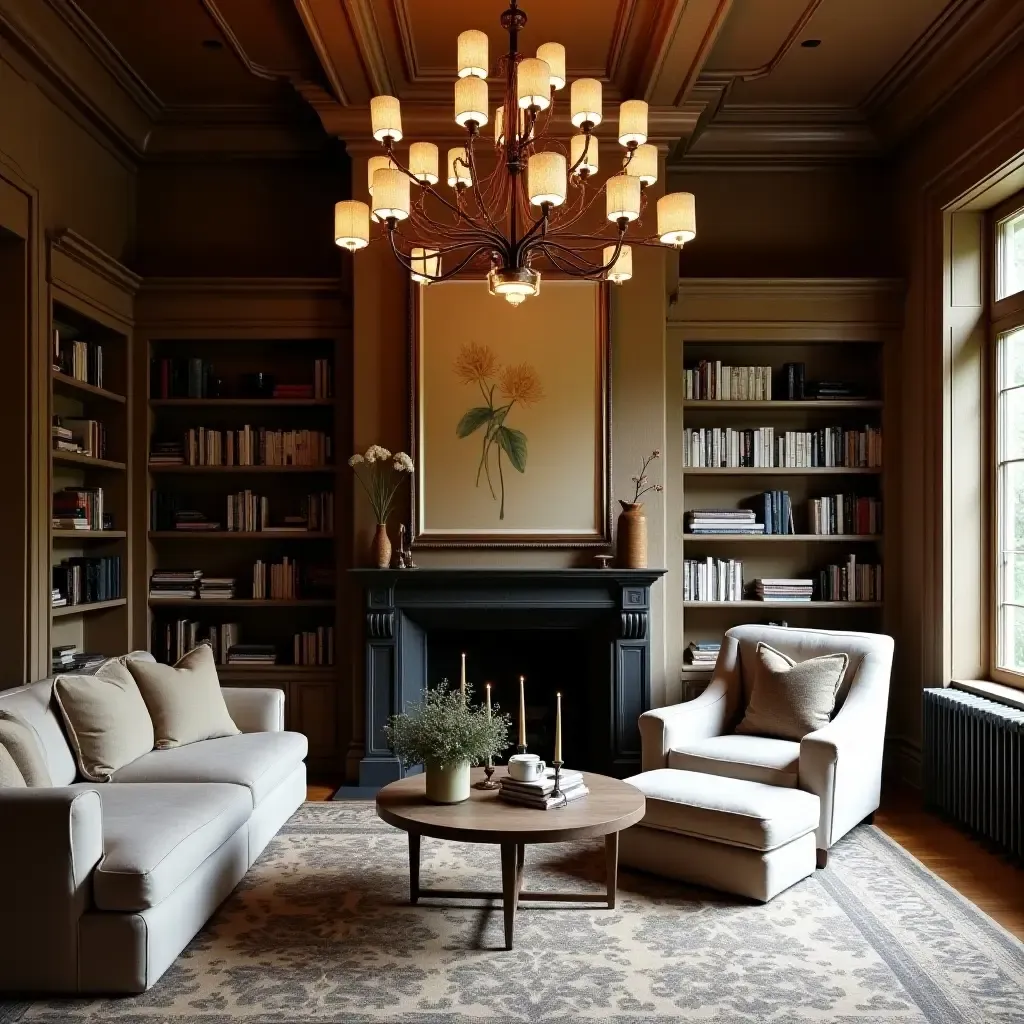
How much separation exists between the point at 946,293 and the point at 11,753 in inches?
183

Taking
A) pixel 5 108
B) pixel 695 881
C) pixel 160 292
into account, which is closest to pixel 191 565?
pixel 160 292

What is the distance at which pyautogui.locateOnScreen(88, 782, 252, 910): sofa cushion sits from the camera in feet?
9.30

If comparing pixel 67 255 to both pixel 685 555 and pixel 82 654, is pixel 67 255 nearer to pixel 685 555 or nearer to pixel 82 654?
pixel 82 654

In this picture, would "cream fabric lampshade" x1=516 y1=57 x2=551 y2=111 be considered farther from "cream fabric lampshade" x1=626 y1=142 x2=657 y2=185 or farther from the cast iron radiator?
the cast iron radiator

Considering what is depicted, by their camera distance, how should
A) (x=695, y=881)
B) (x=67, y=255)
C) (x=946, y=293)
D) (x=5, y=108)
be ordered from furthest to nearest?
(x=946, y=293), (x=67, y=255), (x=5, y=108), (x=695, y=881)

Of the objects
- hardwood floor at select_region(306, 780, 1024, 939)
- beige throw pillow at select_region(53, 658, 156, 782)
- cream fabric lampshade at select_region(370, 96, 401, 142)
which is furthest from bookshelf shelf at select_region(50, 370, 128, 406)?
hardwood floor at select_region(306, 780, 1024, 939)

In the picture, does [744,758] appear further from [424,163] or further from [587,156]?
[424,163]

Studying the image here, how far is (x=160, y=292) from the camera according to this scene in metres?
5.59

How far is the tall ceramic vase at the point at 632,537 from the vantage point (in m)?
5.20

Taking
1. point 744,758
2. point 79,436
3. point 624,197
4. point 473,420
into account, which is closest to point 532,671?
point 473,420

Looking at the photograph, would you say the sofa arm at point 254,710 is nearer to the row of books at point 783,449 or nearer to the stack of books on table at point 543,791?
the stack of books on table at point 543,791

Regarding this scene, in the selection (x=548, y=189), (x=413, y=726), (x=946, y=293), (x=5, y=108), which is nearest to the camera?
(x=548, y=189)

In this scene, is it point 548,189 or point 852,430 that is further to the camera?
point 852,430

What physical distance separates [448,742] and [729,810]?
1.08 meters
